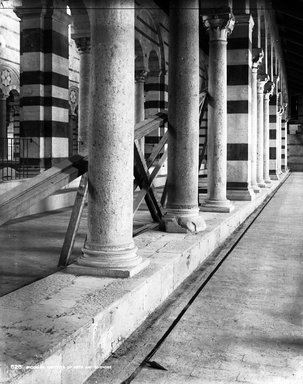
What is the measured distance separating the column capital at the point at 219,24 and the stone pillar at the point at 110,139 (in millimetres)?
4536

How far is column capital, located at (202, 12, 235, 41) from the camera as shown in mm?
8055

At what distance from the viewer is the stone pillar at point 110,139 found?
12.3 ft

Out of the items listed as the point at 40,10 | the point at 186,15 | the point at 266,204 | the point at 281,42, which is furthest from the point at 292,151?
the point at 186,15

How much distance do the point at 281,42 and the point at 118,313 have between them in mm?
20231

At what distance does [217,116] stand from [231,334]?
5.21 metres

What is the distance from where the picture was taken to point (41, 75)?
371 inches

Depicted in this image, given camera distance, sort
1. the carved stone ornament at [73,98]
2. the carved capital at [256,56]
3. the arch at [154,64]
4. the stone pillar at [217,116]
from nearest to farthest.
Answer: the stone pillar at [217,116]
the carved capital at [256,56]
the arch at [154,64]
the carved stone ornament at [73,98]

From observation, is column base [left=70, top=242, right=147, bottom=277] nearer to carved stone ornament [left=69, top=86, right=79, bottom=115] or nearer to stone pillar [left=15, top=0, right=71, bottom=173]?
stone pillar [left=15, top=0, right=71, bottom=173]

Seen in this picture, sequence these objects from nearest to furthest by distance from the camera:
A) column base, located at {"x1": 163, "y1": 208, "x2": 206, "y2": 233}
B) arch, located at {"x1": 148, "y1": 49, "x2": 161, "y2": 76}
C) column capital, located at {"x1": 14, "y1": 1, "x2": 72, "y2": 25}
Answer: column base, located at {"x1": 163, "y1": 208, "x2": 206, "y2": 233}, column capital, located at {"x1": 14, "y1": 1, "x2": 72, "y2": 25}, arch, located at {"x1": 148, "y1": 49, "x2": 161, "y2": 76}

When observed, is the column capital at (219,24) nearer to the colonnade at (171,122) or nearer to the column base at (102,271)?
the colonnade at (171,122)

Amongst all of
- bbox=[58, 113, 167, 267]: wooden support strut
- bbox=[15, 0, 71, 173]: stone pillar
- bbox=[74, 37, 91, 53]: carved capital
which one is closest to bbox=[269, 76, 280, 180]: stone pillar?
bbox=[74, 37, 91, 53]: carved capital

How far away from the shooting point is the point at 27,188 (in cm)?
368

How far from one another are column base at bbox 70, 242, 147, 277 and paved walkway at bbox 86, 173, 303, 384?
1.23 feet

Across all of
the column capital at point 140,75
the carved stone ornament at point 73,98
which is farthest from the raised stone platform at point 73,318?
the carved stone ornament at point 73,98
